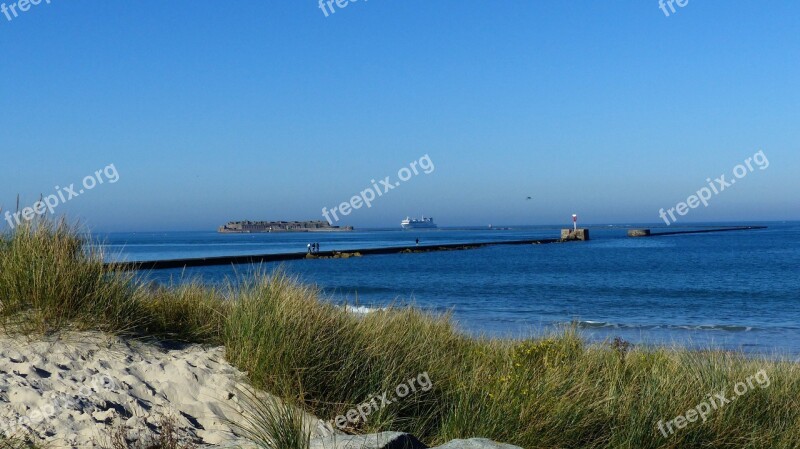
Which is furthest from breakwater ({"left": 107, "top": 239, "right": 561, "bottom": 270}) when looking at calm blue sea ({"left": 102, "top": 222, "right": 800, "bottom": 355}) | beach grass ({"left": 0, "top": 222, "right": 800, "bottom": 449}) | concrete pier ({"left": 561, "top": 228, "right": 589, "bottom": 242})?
concrete pier ({"left": 561, "top": 228, "right": 589, "bottom": 242})

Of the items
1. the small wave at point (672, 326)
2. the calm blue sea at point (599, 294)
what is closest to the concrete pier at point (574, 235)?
the calm blue sea at point (599, 294)

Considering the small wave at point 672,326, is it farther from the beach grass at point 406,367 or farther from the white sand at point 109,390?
the white sand at point 109,390

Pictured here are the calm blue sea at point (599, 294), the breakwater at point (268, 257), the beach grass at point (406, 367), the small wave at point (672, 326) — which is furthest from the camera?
the breakwater at point (268, 257)

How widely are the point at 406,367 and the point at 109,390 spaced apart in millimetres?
2677

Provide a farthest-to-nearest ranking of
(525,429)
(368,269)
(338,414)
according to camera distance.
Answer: (368,269)
(338,414)
(525,429)

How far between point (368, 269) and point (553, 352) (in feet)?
142

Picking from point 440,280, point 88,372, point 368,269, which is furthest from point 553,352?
point 368,269

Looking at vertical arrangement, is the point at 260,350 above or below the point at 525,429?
above

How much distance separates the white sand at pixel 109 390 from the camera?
564cm

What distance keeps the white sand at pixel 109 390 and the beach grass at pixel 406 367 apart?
0.28 m

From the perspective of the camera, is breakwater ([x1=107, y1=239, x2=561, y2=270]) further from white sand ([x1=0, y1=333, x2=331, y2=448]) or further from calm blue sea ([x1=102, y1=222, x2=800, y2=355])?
white sand ([x1=0, y1=333, x2=331, y2=448])

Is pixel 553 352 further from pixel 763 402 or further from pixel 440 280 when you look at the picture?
pixel 440 280

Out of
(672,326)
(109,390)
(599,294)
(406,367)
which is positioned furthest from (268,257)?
(109,390)

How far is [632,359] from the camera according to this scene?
8.64m
